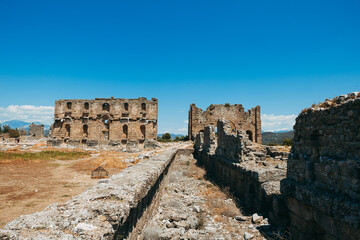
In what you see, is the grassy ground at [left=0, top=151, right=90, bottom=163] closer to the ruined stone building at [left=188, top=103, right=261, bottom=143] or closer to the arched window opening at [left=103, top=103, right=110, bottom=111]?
the arched window opening at [left=103, top=103, right=110, bottom=111]

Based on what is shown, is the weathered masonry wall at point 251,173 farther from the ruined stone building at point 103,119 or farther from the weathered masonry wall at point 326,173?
the ruined stone building at point 103,119

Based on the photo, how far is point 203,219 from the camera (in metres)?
5.56

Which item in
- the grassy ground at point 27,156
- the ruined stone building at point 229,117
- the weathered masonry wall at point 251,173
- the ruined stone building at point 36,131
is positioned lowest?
the grassy ground at point 27,156

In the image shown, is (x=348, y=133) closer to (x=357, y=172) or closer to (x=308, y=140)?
(x=357, y=172)

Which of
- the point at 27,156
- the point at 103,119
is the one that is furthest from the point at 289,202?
the point at 103,119

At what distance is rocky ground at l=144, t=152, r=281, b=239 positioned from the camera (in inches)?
176

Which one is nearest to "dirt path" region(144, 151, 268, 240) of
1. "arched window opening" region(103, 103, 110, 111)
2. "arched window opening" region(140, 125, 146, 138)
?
"arched window opening" region(140, 125, 146, 138)

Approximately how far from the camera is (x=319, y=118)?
390 cm

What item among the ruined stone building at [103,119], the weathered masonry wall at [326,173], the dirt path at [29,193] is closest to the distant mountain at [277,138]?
the ruined stone building at [103,119]

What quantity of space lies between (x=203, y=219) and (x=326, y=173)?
3.07 meters

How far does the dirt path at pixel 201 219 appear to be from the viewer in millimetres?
4457

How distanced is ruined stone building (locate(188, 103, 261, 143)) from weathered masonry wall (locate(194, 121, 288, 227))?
51.4ft

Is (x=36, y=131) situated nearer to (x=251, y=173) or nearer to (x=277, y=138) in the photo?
(x=251, y=173)

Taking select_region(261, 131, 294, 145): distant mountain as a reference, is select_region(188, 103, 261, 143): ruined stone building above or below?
above
